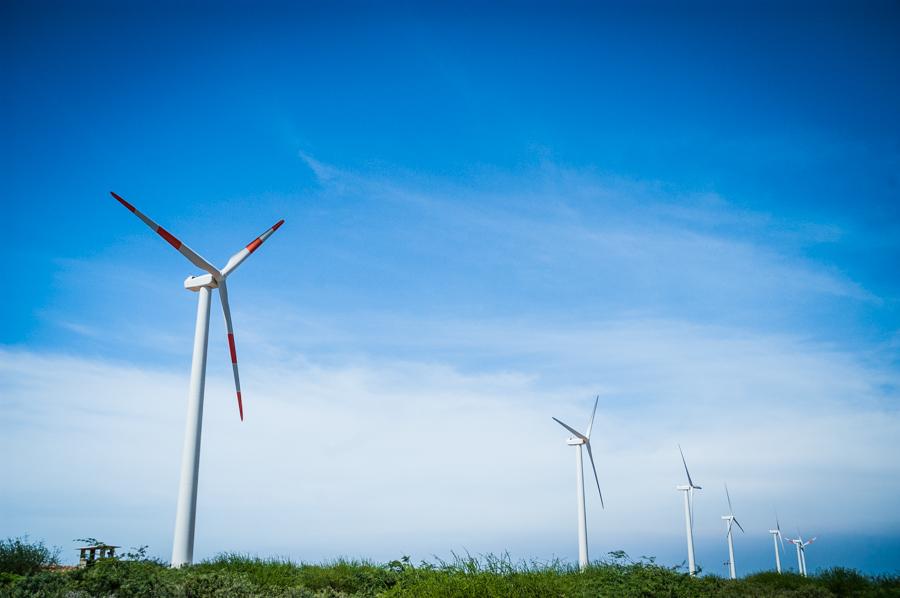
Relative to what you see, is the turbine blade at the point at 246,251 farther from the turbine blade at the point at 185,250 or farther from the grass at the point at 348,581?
the grass at the point at 348,581

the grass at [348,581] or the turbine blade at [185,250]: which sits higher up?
the turbine blade at [185,250]

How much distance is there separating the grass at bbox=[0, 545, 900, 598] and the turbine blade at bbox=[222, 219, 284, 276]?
11.8 meters

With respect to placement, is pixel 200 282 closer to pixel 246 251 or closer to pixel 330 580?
pixel 246 251

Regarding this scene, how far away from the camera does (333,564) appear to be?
25531 millimetres

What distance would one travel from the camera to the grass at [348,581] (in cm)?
1689

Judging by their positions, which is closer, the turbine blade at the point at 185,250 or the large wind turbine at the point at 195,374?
the large wind turbine at the point at 195,374

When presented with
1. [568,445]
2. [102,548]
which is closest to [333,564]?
[102,548]

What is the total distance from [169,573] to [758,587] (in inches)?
868

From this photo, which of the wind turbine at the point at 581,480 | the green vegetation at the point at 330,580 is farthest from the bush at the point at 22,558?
the wind turbine at the point at 581,480

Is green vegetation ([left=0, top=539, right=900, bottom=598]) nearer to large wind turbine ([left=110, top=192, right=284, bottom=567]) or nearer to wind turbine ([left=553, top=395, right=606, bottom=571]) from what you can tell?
large wind turbine ([left=110, top=192, right=284, bottom=567])

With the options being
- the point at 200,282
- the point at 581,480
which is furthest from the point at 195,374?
the point at 581,480

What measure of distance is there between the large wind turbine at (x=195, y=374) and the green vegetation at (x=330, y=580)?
3.85 ft

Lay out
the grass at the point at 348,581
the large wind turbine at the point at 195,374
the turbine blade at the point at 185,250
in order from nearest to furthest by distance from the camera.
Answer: the grass at the point at 348,581 → the large wind turbine at the point at 195,374 → the turbine blade at the point at 185,250

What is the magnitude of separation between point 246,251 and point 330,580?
15.1m
